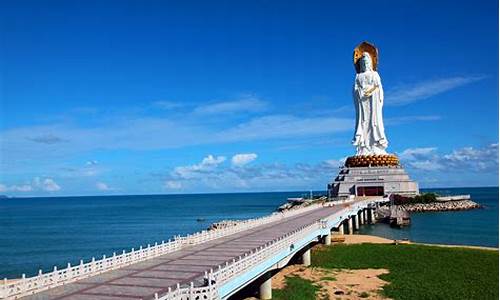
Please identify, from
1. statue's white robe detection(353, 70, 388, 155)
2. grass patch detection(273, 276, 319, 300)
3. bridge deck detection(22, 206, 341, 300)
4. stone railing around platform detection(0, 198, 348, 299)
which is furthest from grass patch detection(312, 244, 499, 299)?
statue's white robe detection(353, 70, 388, 155)

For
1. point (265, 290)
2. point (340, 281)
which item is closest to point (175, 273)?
point (265, 290)

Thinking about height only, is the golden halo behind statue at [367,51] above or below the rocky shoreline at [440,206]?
above

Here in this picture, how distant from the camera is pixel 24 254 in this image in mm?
52594

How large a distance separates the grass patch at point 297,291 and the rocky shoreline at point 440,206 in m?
56.4

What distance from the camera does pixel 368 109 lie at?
89875 millimetres

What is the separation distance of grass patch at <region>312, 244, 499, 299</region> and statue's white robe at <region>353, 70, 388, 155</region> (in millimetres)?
51874

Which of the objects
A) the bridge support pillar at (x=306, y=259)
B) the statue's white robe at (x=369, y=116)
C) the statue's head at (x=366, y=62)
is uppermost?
the statue's head at (x=366, y=62)

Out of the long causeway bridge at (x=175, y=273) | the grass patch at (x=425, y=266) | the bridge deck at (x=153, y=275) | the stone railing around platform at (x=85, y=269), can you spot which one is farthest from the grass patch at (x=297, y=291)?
the stone railing around platform at (x=85, y=269)

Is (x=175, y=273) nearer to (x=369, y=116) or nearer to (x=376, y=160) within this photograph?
(x=376, y=160)

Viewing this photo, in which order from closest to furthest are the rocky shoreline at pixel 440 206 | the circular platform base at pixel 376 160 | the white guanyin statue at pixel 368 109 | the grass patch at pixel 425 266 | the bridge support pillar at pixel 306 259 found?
the grass patch at pixel 425 266 < the bridge support pillar at pixel 306 259 < the rocky shoreline at pixel 440 206 < the circular platform base at pixel 376 160 < the white guanyin statue at pixel 368 109

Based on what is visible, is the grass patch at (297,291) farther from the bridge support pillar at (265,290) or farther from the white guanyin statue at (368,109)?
the white guanyin statue at (368,109)

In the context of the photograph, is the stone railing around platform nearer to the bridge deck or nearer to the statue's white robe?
the bridge deck

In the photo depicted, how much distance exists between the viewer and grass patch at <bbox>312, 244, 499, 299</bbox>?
2425 centimetres

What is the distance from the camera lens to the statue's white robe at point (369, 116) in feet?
291
